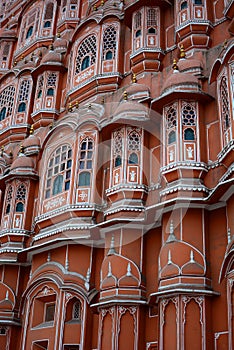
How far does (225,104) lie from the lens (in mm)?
13516

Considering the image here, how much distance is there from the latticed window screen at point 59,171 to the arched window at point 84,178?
21.6 inches

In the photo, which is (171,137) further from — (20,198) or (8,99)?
(8,99)

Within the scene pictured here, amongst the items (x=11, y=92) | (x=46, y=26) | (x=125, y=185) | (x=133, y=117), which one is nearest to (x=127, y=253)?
(x=125, y=185)

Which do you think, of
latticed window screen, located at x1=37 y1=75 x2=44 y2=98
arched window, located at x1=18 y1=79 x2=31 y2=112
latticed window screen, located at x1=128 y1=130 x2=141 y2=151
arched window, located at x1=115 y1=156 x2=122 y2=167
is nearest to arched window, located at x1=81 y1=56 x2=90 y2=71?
latticed window screen, located at x1=37 y1=75 x2=44 y2=98

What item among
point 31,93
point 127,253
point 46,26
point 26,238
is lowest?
point 127,253

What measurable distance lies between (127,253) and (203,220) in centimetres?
243

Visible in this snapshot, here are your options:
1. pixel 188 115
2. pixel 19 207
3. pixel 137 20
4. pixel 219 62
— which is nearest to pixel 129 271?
pixel 188 115

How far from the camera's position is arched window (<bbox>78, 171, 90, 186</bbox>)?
16.5m

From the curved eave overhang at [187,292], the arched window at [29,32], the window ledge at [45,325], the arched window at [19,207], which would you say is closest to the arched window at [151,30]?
the arched window at [19,207]

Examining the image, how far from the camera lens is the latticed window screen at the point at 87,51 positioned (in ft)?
67.3

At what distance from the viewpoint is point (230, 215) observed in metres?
12.4

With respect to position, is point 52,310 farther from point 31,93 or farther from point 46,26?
point 46,26

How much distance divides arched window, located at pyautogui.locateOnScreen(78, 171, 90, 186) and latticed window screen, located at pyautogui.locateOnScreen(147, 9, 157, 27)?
6452 mm

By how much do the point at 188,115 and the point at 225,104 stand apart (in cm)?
121
